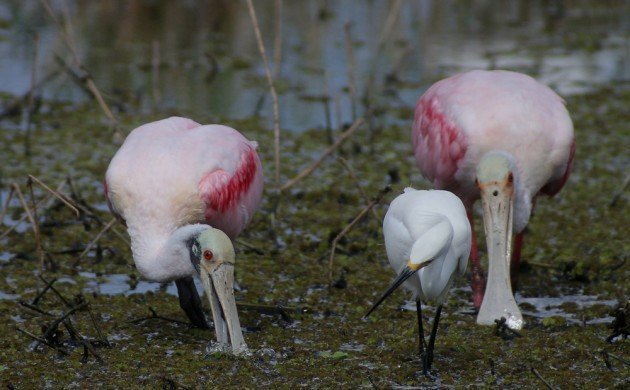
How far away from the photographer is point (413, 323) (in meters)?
6.06

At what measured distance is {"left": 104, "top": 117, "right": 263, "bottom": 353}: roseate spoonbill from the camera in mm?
5516

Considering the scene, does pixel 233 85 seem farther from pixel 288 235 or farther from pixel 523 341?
pixel 523 341

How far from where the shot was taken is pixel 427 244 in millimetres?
4969

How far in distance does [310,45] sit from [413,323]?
860 cm

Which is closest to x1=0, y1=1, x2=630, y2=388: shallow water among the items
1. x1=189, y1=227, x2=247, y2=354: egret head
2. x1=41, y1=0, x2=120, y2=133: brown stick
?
x1=189, y1=227, x2=247, y2=354: egret head

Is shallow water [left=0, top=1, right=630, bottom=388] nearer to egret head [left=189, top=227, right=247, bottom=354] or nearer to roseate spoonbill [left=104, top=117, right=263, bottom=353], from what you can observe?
egret head [left=189, top=227, right=247, bottom=354]

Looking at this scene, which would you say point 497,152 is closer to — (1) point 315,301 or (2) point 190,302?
(1) point 315,301

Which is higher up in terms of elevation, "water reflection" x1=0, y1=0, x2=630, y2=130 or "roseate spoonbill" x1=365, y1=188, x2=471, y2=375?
"roseate spoonbill" x1=365, y1=188, x2=471, y2=375

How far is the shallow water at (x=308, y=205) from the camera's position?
17.8 ft

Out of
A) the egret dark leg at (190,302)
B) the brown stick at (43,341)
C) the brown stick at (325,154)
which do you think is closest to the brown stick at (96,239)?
the egret dark leg at (190,302)

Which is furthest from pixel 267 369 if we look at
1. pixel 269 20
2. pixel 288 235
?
pixel 269 20

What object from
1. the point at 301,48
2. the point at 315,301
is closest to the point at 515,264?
the point at 315,301

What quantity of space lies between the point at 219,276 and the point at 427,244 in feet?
3.54

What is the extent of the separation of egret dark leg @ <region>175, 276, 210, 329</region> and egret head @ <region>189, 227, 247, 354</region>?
350 millimetres
